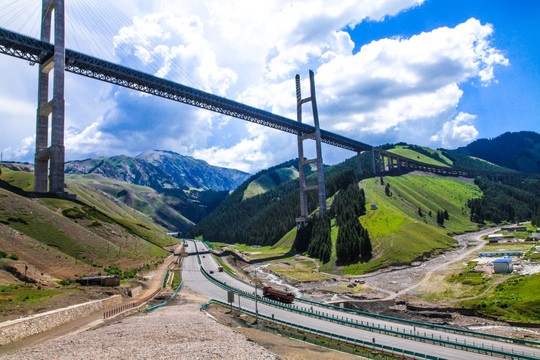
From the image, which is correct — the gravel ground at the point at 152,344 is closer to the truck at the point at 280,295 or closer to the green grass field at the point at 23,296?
the green grass field at the point at 23,296

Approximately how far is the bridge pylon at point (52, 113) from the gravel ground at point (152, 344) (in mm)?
54706

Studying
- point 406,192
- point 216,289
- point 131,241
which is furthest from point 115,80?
point 406,192

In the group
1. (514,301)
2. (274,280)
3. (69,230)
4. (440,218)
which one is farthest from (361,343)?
(440,218)

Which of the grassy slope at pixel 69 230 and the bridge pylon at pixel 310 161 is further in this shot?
the bridge pylon at pixel 310 161

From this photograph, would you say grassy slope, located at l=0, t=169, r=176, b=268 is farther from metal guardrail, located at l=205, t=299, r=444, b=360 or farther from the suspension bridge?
metal guardrail, located at l=205, t=299, r=444, b=360

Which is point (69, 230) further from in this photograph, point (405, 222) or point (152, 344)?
point (405, 222)

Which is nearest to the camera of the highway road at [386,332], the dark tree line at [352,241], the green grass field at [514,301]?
the highway road at [386,332]

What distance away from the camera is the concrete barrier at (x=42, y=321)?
29938mm

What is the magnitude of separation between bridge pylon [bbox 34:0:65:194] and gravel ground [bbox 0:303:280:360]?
5471 centimetres

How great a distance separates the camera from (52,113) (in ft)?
260

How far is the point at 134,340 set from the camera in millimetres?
30688

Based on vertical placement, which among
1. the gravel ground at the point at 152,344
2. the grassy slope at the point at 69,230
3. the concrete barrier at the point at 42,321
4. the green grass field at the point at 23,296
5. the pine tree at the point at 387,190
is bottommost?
the gravel ground at the point at 152,344

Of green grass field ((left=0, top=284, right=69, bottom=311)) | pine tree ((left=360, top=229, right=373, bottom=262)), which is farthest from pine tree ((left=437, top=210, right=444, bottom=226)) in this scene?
green grass field ((left=0, top=284, right=69, bottom=311))

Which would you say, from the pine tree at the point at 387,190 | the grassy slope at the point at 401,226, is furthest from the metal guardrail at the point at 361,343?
the pine tree at the point at 387,190
